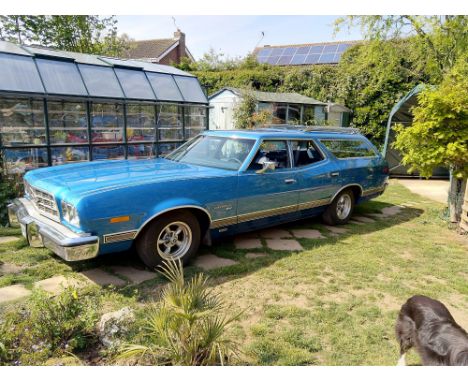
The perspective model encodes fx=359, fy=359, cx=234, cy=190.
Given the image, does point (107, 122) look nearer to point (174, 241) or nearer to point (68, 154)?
point (68, 154)

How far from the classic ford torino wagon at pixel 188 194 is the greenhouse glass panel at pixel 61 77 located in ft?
13.0

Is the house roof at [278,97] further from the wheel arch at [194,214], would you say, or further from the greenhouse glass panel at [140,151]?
the wheel arch at [194,214]

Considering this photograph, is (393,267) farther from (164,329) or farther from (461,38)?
(461,38)

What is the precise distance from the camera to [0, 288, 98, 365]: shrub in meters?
2.48

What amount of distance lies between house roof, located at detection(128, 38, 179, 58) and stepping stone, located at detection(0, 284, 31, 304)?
29.1 m

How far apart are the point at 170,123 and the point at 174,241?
6473 mm

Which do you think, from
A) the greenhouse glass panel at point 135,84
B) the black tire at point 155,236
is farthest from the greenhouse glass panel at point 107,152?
the black tire at point 155,236

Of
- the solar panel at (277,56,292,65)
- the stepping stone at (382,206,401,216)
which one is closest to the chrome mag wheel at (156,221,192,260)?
the stepping stone at (382,206,401,216)

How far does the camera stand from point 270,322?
10.6ft

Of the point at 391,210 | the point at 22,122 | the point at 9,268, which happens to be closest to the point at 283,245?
the point at 9,268

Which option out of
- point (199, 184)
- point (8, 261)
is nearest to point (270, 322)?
point (199, 184)

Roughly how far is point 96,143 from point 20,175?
1839 mm

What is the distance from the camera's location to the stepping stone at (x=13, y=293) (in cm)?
343

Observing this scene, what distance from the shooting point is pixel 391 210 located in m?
7.87
